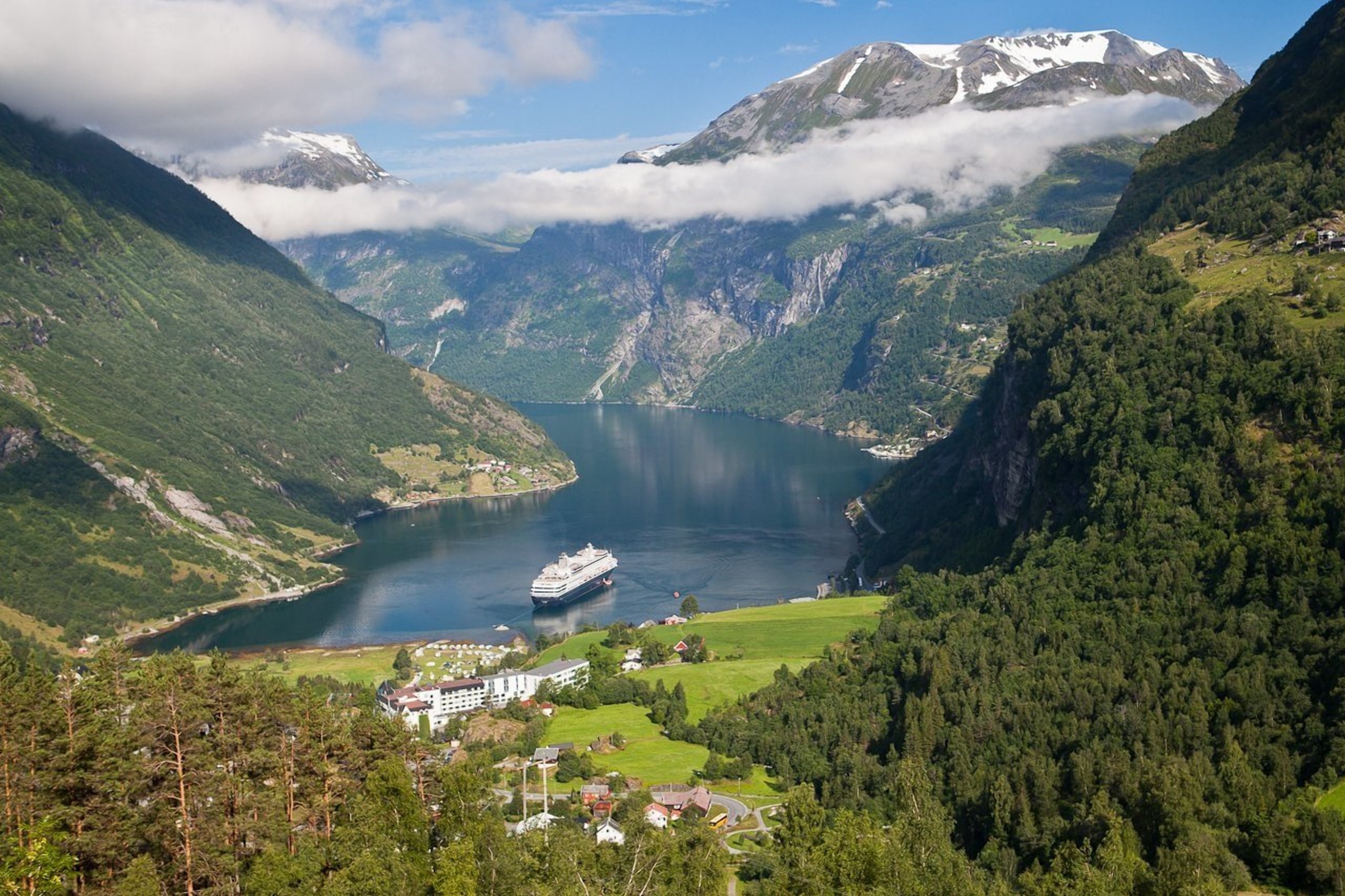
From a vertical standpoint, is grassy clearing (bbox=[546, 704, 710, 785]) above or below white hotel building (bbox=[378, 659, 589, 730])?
below

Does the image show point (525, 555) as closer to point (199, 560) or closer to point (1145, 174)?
point (199, 560)

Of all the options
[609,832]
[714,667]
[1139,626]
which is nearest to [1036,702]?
[1139,626]

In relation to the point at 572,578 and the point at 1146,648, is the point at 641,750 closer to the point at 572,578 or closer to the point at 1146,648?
the point at 1146,648

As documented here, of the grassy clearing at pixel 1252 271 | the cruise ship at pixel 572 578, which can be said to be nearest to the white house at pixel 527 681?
the cruise ship at pixel 572 578

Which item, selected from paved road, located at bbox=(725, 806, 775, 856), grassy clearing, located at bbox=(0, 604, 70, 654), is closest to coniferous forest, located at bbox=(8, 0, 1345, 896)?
paved road, located at bbox=(725, 806, 775, 856)

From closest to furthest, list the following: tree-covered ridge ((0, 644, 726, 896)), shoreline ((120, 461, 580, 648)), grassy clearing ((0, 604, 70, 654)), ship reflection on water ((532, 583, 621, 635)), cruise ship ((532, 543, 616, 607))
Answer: tree-covered ridge ((0, 644, 726, 896)) < grassy clearing ((0, 604, 70, 654)) < ship reflection on water ((532, 583, 621, 635)) < shoreline ((120, 461, 580, 648)) < cruise ship ((532, 543, 616, 607))

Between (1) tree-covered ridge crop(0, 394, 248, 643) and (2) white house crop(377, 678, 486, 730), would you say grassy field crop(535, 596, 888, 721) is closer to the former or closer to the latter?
(2) white house crop(377, 678, 486, 730)

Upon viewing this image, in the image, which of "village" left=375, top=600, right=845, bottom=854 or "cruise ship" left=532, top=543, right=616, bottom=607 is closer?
"village" left=375, top=600, right=845, bottom=854

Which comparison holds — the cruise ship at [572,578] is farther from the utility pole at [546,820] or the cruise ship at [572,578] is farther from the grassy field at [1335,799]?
the grassy field at [1335,799]
